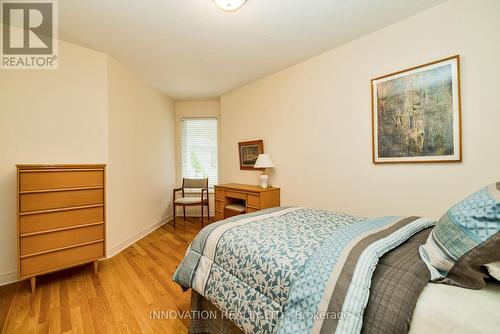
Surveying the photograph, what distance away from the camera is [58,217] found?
194 centimetres

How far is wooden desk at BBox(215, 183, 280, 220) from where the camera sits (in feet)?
9.25

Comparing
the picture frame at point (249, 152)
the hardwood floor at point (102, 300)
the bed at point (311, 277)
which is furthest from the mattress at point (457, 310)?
the picture frame at point (249, 152)

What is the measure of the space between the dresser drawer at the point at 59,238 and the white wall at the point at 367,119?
7.18 feet

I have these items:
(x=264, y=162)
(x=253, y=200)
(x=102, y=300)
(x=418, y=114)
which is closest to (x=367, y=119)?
(x=418, y=114)

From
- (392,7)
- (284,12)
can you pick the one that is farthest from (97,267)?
(392,7)

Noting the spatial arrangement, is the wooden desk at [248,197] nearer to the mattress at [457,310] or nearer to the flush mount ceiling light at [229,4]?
the flush mount ceiling light at [229,4]

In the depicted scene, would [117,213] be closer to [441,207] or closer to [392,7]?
[441,207]

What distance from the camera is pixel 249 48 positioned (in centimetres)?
244

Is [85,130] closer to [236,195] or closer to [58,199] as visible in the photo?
[58,199]

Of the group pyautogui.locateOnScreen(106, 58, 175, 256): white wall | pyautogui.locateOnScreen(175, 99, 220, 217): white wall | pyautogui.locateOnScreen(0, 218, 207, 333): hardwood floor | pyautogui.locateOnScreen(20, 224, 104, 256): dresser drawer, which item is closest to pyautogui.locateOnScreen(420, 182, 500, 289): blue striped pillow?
pyautogui.locateOnScreen(0, 218, 207, 333): hardwood floor

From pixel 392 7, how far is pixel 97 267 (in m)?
3.76

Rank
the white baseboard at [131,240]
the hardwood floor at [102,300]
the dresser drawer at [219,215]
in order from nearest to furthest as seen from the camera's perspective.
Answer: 1. the hardwood floor at [102,300]
2. the white baseboard at [131,240]
3. the dresser drawer at [219,215]

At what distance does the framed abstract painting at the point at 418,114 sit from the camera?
5.60 feet

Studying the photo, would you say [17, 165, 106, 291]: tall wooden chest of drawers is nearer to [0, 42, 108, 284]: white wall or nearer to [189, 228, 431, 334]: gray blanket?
[0, 42, 108, 284]: white wall
